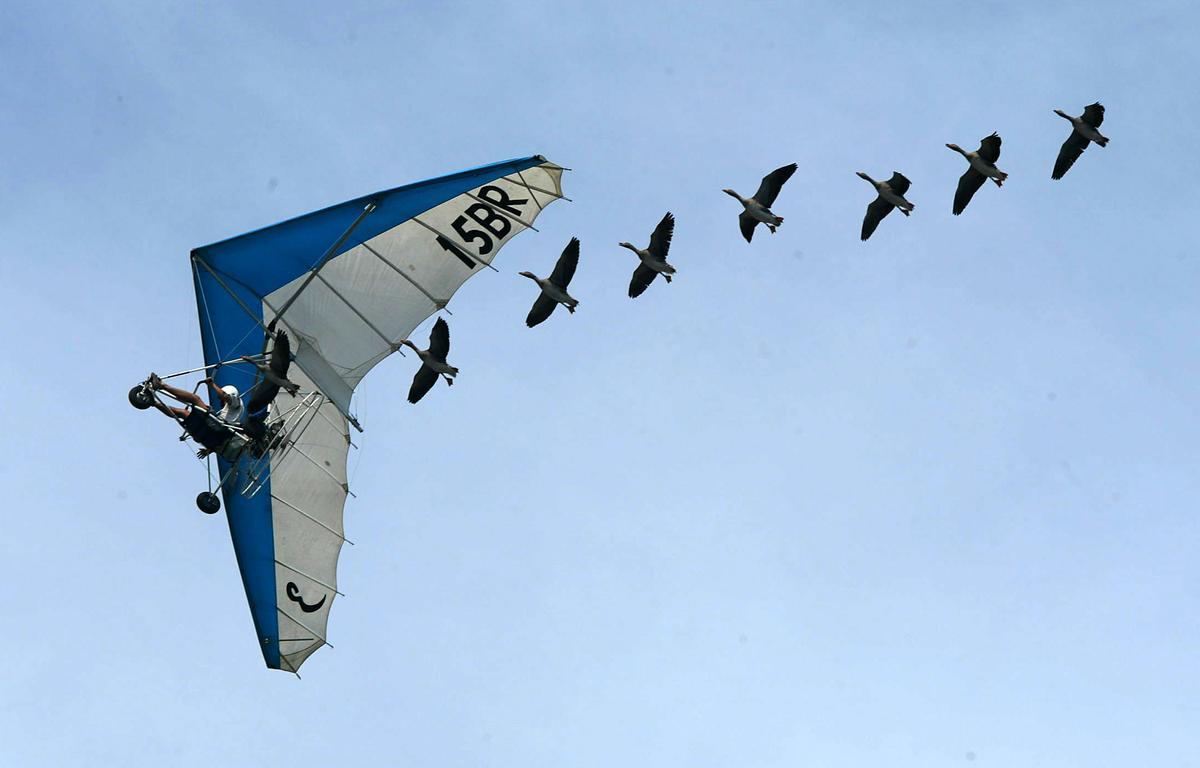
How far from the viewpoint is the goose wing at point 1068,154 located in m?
48.0

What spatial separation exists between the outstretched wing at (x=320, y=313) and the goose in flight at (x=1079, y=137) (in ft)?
55.4

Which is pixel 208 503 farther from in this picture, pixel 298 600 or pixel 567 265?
pixel 567 265

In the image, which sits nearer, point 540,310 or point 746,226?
point 540,310

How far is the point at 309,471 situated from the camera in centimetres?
4262

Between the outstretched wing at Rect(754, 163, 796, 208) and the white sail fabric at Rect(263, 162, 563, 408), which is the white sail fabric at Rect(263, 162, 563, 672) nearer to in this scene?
the white sail fabric at Rect(263, 162, 563, 408)

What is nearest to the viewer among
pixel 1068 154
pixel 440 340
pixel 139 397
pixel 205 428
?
pixel 139 397

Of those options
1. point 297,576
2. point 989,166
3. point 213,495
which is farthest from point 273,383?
point 989,166

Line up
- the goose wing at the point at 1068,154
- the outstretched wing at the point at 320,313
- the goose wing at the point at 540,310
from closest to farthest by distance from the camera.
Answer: the outstretched wing at the point at 320,313, the goose wing at the point at 540,310, the goose wing at the point at 1068,154

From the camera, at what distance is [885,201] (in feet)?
159

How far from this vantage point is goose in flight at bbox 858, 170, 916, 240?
4762 cm

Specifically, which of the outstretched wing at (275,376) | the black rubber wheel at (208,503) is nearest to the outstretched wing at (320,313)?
the black rubber wheel at (208,503)

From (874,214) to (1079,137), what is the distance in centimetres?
661

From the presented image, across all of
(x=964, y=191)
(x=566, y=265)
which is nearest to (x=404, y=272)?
(x=566, y=265)

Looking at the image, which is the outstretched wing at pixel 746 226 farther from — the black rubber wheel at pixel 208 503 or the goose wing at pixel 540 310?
the black rubber wheel at pixel 208 503
